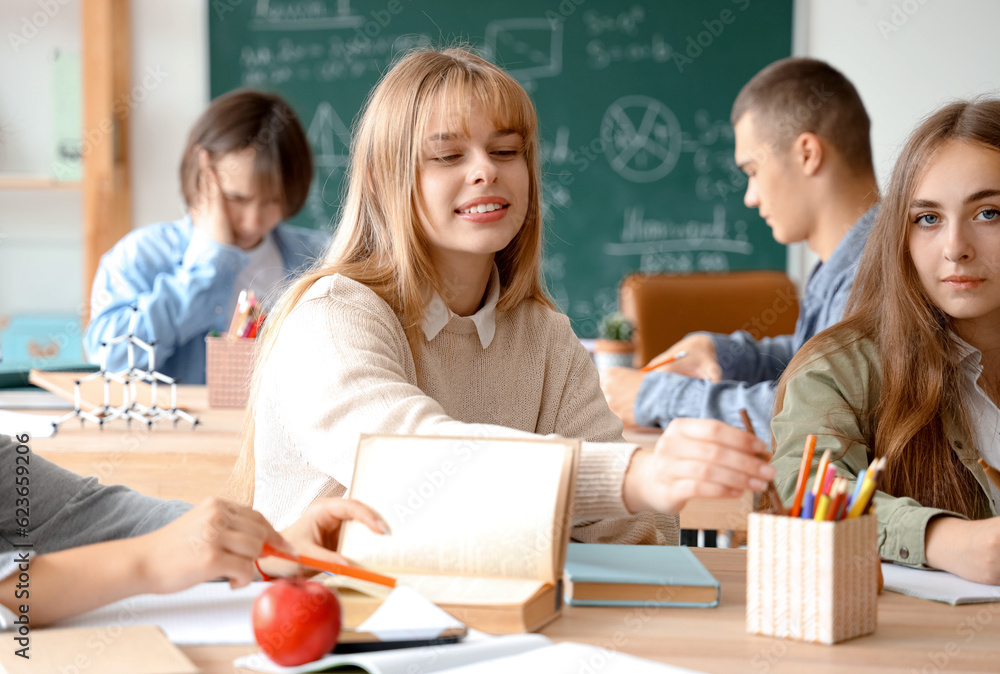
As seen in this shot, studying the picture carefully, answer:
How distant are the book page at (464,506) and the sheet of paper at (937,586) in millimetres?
385

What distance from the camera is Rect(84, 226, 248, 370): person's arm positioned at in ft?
8.63

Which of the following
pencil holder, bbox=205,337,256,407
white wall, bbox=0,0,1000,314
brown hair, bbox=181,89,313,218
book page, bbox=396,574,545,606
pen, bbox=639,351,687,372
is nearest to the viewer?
book page, bbox=396,574,545,606

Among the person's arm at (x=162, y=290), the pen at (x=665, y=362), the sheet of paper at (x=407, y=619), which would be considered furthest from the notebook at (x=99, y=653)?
the person's arm at (x=162, y=290)

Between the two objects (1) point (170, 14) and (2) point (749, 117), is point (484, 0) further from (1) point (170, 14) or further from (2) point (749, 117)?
(2) point (749, 117)

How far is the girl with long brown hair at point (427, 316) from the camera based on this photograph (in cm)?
105

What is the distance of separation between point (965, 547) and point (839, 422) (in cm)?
27

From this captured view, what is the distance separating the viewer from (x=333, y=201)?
4.08 metres

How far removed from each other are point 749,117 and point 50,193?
9.69 ft

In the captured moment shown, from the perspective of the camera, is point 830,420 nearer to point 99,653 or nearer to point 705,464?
point 705,464

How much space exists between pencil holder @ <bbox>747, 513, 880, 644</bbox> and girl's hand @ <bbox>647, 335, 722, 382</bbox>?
1.40m

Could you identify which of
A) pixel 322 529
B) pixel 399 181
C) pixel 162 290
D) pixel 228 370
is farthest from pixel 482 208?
pixel 162 290

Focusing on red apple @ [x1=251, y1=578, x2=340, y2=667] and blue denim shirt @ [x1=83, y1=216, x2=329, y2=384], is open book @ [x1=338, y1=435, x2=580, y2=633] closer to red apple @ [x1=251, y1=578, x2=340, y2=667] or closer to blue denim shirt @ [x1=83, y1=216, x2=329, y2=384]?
red apple @ [x1=251, y1=578, x2=340, y2=667]

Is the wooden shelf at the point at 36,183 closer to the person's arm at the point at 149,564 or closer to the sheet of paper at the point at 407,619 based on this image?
the person's arm at the point at 149,564

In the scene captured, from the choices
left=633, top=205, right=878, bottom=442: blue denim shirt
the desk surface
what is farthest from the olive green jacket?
left=633, top=205, right=878, bottom=442: blue denim shirt
